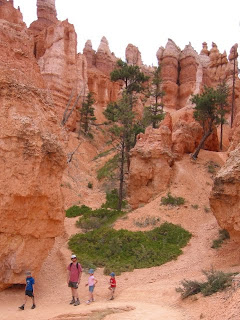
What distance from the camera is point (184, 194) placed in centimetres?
1784

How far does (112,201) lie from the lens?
21.4 meters

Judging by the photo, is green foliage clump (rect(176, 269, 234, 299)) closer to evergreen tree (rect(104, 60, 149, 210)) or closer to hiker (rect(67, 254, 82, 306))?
hiker (rect(67, 254, 82, 306))

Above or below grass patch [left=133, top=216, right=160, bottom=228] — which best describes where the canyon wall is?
above

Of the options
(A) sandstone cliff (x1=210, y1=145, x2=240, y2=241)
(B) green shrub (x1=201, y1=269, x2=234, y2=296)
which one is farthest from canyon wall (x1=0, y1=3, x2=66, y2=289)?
(A) sandstone cliff (x1=210, y1=145, x2=240, y2=241)

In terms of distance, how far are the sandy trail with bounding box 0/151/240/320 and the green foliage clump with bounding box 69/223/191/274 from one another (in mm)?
436

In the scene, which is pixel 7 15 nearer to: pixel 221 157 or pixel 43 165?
pixel 221 157

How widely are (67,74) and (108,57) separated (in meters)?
18.3

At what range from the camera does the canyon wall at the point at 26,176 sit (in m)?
8.52

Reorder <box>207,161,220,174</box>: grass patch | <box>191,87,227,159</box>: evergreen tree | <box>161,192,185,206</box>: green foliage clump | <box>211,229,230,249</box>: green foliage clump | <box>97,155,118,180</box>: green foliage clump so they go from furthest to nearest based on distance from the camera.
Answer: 1. <box>97,155,118,180</box>: green foliage clump
2. <box>191,87,227,159</box>: evergreen tree
3. <box>207,161,220,174</box>: grass patch
4. <box>161,192,185,206</box>: green foliage clump
5. <box>211,229,230,249</box>: green foliage clump

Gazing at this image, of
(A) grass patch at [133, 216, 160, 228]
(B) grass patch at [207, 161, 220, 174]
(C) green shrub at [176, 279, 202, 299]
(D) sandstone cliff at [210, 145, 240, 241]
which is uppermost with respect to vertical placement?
(B) grass patch at [207, 161, 220, 174]

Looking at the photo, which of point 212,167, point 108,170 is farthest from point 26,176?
point 108,170

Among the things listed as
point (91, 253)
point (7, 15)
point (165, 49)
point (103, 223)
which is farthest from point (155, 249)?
point (165, 49)

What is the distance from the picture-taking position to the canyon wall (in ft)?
28.0

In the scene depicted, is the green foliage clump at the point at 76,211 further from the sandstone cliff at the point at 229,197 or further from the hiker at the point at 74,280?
the hiker at the point at 74,280
